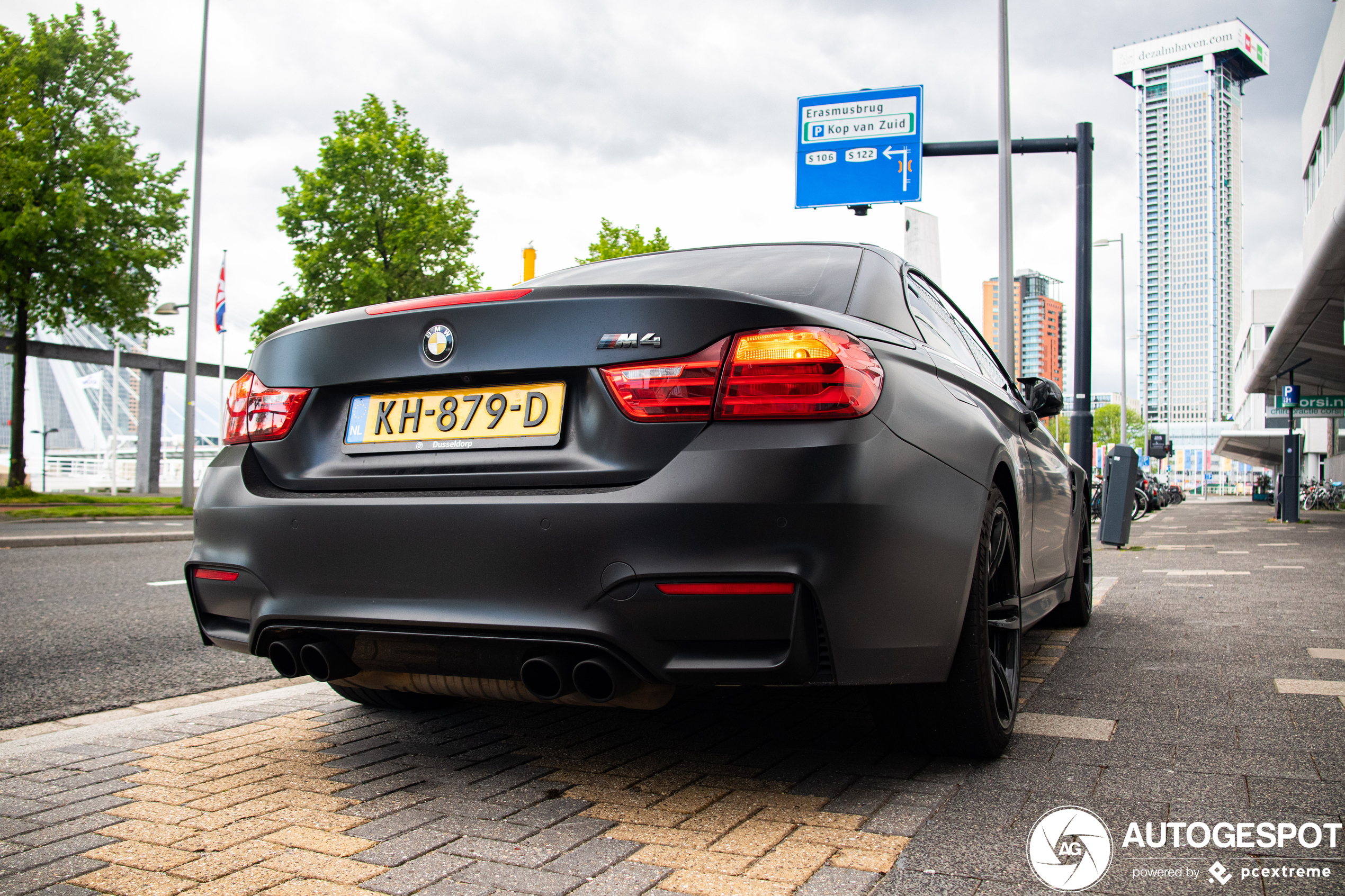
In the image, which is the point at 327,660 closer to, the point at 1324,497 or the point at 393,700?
the point at 393,700

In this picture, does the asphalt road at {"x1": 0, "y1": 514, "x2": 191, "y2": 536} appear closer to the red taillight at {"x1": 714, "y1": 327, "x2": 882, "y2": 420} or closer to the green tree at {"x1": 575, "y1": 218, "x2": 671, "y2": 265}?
the red taillight at {"x1": 714, "y1": 327, "x2": 882, "y2": 420}

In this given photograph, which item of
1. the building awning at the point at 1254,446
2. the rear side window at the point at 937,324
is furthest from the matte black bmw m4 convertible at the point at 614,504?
the building awning at the point at 1254,446

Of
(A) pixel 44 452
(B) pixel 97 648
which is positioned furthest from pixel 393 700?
(A) pixel 44 452

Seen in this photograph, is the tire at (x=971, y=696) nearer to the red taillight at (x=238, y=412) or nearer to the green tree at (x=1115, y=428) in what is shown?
the red taillight at (x=238, y=412)

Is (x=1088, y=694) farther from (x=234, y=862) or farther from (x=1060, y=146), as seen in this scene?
(x=1060, y=146)

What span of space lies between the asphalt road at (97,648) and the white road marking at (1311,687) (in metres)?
4.26

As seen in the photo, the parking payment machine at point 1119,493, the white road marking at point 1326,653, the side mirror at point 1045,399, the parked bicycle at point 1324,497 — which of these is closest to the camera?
the side mirror at point 1045,399

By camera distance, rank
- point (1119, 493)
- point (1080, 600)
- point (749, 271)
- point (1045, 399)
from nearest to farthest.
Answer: point (749, 271) < point (1045, 399) < point (1080, 600) < point (1119, 493)

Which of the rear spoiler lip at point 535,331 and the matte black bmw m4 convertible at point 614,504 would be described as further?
the rear spoiler lip at point 535,331

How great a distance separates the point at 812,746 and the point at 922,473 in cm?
105

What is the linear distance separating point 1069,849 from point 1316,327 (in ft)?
80.1

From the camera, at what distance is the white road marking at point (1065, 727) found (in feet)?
10.7

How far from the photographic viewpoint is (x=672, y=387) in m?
2.29

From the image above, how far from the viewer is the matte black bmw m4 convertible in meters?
2.21
